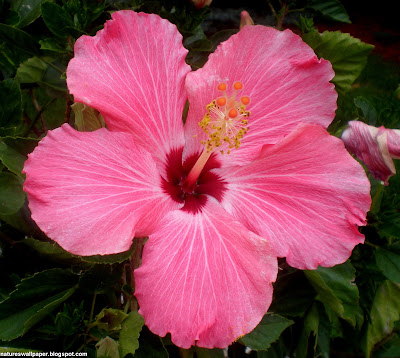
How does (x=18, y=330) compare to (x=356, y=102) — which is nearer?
(x=18, y=330)

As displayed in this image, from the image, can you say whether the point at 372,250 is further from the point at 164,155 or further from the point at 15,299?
the point at 15,299

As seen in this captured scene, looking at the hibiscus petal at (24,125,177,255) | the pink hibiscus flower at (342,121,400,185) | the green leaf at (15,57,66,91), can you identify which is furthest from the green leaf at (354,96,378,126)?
the green leaf at (15,57,66,91)

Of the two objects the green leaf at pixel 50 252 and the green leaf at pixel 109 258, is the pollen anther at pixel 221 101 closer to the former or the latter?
the green leaf at pixel 109 258

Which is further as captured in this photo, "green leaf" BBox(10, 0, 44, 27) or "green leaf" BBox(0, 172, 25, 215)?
"green leaf" BBox(10, 0, 44, 27)

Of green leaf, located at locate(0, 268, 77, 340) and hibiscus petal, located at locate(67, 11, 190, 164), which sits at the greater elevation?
hibiscus petal, located at locate(67, 11, 190, 164)

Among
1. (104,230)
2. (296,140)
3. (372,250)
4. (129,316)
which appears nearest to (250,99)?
(296,140)

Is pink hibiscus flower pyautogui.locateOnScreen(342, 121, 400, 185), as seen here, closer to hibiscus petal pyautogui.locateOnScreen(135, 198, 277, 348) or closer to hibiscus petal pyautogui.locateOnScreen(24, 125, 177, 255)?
hibiscus petal pyautogui.locateOnScreen(135, 198, 277, 348)

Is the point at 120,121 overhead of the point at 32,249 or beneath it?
overhead
